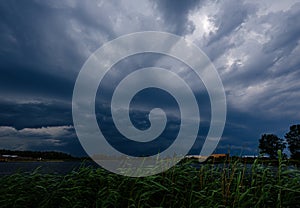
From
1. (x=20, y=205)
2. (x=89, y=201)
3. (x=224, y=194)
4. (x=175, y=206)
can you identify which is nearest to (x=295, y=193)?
(x=224, y=194)

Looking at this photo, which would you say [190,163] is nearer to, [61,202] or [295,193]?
[295,193]

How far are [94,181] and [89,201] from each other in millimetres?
655

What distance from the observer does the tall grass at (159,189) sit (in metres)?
4.28

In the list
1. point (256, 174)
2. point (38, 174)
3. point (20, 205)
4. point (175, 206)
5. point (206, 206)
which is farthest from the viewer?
point (38, 174)

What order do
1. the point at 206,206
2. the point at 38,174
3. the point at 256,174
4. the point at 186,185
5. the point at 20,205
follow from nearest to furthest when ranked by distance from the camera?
the point at 206,206, the point at 20,205, the point at 186,185, the point at 256,174, the point at 38,174

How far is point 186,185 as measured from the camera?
16.1 ft

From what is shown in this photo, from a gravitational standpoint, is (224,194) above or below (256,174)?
below

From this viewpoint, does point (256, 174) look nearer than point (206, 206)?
No

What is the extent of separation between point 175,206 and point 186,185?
0.69 metres

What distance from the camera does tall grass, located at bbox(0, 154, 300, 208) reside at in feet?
14.0

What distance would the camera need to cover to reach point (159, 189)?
443cm

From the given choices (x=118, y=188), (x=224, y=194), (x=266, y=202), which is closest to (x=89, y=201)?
(x=118, y=188)

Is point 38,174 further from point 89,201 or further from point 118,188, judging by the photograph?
point 118,188

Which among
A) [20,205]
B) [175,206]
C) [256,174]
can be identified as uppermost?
[256,174]
